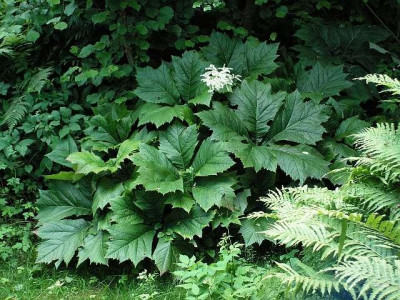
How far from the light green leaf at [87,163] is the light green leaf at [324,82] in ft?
5.58

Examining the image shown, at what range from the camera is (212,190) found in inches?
139

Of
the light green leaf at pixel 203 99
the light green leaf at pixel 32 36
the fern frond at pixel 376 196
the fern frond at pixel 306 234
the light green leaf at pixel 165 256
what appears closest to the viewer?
the fern frond at pixel 306 234

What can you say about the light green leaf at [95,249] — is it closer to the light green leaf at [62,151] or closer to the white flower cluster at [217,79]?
the light green leaf at [62,151]

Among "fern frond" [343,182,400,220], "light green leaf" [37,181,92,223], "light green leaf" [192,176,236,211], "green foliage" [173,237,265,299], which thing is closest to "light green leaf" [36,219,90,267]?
"light green leaf" [37,181,92,223]

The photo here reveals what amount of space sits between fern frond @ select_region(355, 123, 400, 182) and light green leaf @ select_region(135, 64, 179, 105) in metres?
1.77

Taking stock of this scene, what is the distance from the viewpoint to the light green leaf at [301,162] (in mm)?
3553

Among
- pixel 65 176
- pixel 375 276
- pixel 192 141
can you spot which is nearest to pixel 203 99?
pixel 192 141

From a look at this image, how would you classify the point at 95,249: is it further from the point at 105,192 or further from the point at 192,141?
the point at 192,141

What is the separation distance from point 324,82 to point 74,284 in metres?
2.51

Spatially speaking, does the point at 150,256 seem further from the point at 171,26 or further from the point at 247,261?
the point at 171,26

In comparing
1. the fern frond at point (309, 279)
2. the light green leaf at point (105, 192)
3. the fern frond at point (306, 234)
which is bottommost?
the light green leaf at point (105, 192)

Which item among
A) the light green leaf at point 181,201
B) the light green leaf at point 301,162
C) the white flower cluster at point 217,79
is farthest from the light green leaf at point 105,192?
the light green leaf at point 301,162

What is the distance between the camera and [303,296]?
2340mm

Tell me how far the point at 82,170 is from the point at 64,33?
1905 mm
